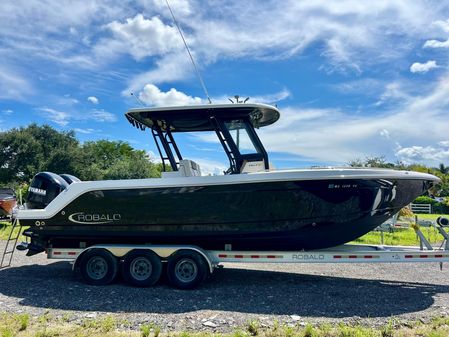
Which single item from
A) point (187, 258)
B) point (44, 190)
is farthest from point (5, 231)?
point (187, 258)

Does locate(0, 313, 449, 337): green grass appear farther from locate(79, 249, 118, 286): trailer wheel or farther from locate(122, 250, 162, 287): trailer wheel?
locate(79, 249, 118, 286): trailer wheel

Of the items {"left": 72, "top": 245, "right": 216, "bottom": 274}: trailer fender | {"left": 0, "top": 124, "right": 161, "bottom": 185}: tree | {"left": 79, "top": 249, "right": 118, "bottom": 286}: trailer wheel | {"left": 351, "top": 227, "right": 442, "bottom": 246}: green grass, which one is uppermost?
{"left": 0, "top": 124, "right": 161, "bottom": 185}: tree

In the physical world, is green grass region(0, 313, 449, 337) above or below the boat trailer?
below

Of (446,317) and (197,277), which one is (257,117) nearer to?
(197,277)

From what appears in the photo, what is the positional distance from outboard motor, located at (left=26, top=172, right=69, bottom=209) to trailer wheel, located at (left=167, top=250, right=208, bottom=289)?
2682 millimetres

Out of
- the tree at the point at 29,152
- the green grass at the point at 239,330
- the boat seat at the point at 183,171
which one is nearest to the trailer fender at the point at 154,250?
the boat seat at the point at 183,171

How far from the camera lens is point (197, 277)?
255 inches

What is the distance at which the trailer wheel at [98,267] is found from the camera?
265 inches

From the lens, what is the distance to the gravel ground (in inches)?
197

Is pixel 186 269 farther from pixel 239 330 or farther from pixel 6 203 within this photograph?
pixel 6 203

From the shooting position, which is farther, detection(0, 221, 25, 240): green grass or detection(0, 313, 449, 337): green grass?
detection(0, 221, 25, 240): green grass

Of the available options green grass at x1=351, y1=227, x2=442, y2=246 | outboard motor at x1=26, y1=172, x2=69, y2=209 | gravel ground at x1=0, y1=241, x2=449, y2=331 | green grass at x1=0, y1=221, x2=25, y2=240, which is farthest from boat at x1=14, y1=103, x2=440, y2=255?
green grass at x1=0, y1=221, x2=25, y2=240

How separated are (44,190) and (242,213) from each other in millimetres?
3875

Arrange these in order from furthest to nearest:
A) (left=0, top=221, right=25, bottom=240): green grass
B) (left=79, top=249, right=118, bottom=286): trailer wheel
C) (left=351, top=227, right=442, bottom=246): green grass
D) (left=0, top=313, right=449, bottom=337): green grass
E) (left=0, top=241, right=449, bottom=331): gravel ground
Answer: (left=0, top=221, right=25, bottom=240): green grass → (left=351, top=227, right=442, bottom=246): green grass → (left=79, top=249, right=118, bottom=286): trailer wheel → (left=0, top=241, right=449, bottom=331): gravel ground → (left=0, top=313, right=449, bottom=337): green grass
